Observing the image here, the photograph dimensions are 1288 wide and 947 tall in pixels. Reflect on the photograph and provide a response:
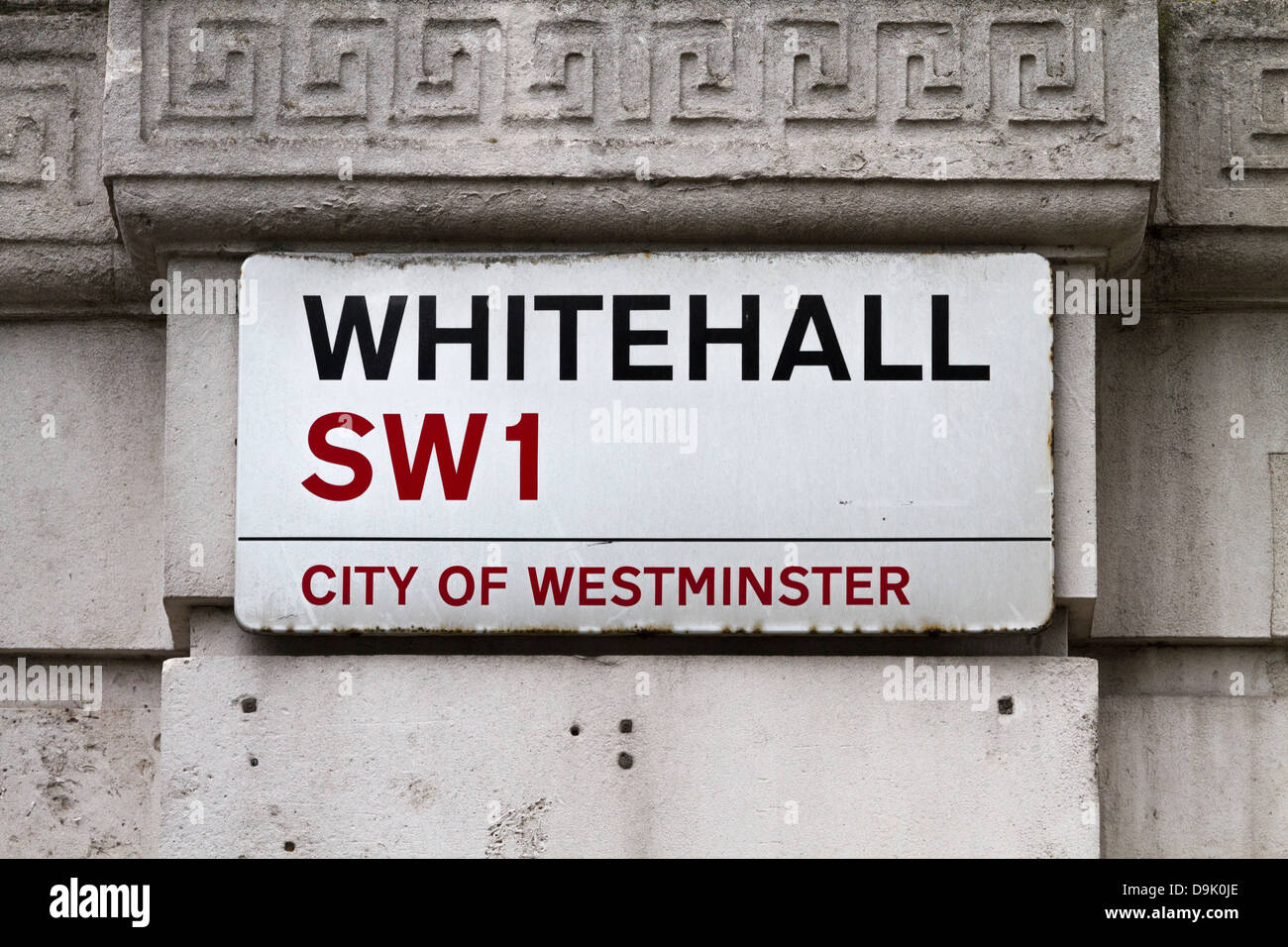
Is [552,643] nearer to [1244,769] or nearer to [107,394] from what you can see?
[107,394]

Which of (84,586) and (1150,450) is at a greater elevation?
(1150,450)

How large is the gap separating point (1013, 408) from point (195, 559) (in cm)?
171

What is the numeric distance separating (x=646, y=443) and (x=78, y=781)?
1495 millimetres

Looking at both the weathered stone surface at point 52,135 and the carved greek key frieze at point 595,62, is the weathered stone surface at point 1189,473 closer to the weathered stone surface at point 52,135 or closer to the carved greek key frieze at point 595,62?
the carved greek key frieze at point 595,62

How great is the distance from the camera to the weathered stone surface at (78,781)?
342 centimetres

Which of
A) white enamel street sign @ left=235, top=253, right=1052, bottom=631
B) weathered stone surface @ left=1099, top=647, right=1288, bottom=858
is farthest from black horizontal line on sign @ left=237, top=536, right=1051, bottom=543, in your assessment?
weathered stone surface @ left=1099, top=647, right=1288, bottom=858

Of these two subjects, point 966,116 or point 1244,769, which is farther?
point 1244,769

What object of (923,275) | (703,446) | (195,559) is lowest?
(195,559)

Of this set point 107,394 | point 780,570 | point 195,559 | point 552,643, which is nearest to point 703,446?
point 780,570

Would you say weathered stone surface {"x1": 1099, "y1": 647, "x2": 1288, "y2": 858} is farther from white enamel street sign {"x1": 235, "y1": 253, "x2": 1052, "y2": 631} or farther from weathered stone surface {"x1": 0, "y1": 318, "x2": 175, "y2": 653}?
weathered stone surface {"x1": 0, "y1": 318, "x2": 175, "y2": 653}

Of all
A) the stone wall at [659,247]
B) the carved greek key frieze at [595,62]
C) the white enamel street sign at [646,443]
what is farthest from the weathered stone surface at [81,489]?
the carved greek key frieze at [595,62]

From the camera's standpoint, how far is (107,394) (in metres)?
3.48

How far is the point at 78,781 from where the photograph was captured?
3438mm

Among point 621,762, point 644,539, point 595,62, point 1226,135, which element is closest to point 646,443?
point 644,539
